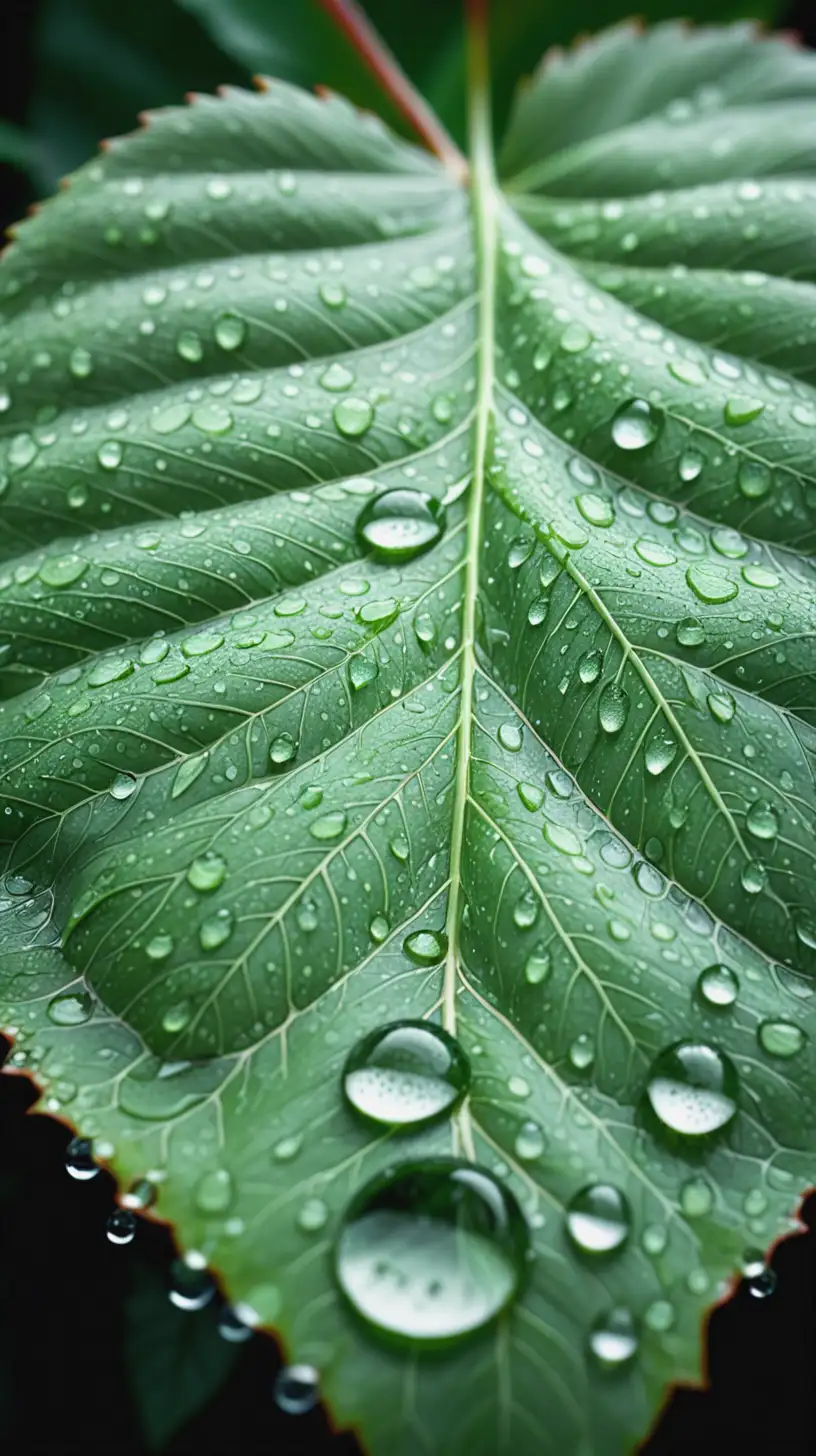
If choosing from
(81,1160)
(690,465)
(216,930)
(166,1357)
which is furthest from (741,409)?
(166,1357)

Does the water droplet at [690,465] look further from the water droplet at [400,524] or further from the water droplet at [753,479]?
the water droplet at [400,524]

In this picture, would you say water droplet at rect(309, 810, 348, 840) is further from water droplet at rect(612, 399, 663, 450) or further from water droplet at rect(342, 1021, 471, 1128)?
water droplet at rect(612, 399, 663, 450)

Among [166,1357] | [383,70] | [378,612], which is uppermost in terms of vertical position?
[383,70]

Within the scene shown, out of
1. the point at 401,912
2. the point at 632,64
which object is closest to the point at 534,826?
the point at 401,912

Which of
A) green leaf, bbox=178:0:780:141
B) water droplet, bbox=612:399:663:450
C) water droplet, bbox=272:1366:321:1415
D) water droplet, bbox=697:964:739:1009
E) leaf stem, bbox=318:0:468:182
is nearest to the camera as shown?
water droplet, bbox=272:1366:321:1415

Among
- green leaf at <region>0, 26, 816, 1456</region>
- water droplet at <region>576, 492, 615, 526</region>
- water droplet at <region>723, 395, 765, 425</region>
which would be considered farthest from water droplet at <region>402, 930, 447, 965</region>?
water droplet at <region>723, 395, 765, 425</region>

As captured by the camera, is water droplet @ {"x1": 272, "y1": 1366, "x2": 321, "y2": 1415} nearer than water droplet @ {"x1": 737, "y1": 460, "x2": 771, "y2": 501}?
Yes

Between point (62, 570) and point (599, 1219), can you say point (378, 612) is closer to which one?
point (62, 570)
